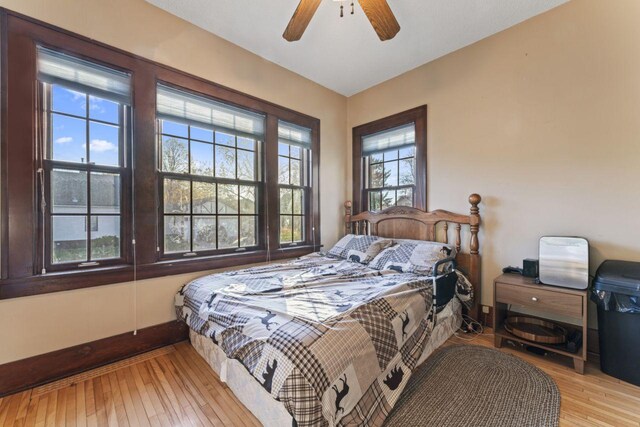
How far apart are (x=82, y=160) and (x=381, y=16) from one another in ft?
8.15

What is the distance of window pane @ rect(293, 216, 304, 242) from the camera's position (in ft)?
11.5

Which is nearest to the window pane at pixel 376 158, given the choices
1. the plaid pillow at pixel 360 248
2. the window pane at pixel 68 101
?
the plaid pillow at pixel 360 248

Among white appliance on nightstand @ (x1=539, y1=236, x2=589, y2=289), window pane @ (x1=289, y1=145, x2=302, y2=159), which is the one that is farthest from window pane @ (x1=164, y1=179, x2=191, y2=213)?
white appliance on nightstand @ (x1=539, y1=236, x2=589, y2=289)

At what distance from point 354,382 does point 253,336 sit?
1.88ft

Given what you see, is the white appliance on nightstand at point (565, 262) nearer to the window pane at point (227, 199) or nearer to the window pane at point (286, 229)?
the window pane at point (286, 229)

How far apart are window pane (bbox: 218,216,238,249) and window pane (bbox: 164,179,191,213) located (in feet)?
1.22

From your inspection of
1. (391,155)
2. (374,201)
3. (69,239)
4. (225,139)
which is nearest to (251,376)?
(69,239)

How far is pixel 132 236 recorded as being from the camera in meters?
2.20

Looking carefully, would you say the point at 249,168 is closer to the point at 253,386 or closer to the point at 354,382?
the point at 253,386

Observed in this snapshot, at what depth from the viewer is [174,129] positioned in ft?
8.21

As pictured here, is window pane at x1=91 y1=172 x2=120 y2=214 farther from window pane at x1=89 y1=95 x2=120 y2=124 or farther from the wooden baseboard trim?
the wooden baseboard trim

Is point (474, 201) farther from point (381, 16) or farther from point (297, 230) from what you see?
point (297, 230)

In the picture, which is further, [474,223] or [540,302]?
[474,223]

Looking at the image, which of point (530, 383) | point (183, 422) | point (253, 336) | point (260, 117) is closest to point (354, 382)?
point (253, 336)
